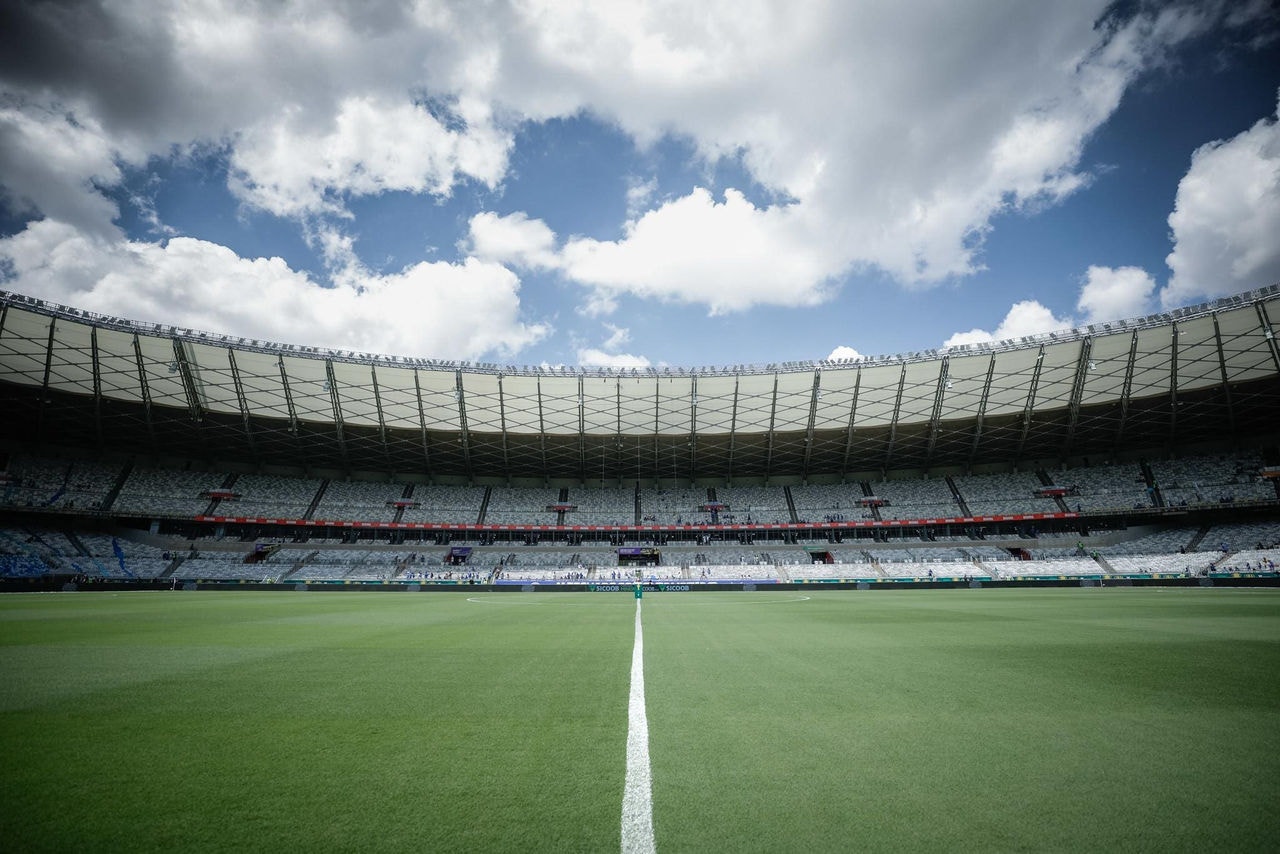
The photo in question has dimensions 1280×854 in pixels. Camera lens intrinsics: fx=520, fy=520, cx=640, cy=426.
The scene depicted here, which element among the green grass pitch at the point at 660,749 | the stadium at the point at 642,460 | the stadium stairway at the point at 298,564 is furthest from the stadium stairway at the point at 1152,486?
the stadium stairway at the point at 298,564

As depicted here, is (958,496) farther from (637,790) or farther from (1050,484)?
(637,790)

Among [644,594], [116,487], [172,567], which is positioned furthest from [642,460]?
[116,487]

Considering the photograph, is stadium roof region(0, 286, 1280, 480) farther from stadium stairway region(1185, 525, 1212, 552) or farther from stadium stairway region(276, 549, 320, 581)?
stadium stairway region(276, 549, 320, 581)

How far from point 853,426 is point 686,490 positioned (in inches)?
818

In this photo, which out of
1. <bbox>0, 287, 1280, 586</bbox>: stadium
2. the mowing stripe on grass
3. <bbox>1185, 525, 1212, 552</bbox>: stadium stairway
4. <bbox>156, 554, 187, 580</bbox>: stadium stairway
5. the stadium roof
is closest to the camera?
the mowing stripe on grass

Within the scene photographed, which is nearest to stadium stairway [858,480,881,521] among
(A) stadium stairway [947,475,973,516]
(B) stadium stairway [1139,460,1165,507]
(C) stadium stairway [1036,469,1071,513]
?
(A) stadium stairway [947,475,973,516]

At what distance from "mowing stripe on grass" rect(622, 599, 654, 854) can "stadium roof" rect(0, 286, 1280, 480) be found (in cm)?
4243

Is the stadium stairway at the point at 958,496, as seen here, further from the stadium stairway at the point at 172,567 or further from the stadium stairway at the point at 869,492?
the stadium stairway at the point at 172,567

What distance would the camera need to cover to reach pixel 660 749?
3852 mm

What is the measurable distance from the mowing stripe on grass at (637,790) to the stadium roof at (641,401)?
42427mm

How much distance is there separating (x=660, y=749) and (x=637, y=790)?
0.81m

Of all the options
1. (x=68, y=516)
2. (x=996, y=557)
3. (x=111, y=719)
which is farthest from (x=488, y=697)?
(x=68, y=516)

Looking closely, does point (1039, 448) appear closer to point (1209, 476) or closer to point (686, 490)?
point (1209, 476)

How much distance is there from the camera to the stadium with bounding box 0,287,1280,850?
2957 millimetres
